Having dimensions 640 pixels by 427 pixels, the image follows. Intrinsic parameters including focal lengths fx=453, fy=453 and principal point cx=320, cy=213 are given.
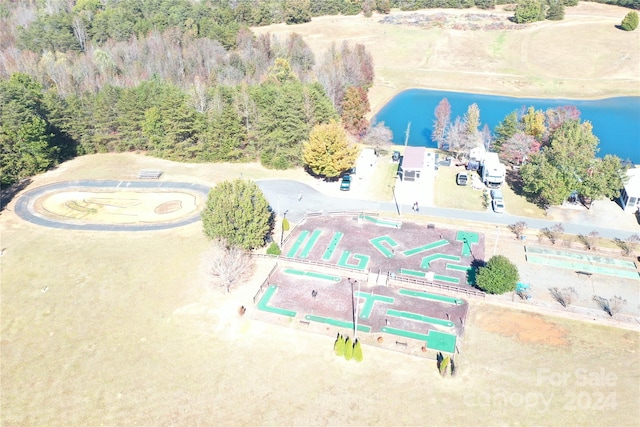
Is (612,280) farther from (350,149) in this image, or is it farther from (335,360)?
(350,149)

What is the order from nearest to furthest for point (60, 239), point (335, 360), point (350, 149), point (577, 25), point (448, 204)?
point (335, 360) → point (60, 239) → point (448, 204) → point (350, 149) → point (577, 25)

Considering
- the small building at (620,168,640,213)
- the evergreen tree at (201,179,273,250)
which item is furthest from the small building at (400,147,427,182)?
the small building at (620,168,640,213)

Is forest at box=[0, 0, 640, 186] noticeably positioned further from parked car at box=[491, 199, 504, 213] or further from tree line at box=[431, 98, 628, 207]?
tree line at box=[431, 98, 628, 207]

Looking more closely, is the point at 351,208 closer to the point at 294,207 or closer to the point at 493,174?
the point at 294,207

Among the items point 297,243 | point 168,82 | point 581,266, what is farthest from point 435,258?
point 168,82

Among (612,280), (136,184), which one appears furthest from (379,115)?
(612,280)

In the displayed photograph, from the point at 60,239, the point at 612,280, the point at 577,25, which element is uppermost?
the point at 577,25

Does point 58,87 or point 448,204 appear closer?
point 448,204
